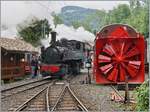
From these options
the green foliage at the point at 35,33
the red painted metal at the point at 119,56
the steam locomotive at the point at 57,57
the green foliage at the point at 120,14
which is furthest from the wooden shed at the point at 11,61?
the green foliage at the point at 120,14

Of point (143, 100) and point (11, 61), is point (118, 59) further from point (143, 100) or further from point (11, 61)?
point (11, 61)

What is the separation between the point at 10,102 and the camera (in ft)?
50.3

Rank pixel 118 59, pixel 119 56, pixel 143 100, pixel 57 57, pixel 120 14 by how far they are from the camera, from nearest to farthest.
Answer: pixel 143 100, pixel 118 59, pixel 119 56, pixel 57 57, pixel 120 14

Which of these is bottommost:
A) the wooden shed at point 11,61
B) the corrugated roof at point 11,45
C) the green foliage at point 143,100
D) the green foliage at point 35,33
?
the green foliage at point 143,100

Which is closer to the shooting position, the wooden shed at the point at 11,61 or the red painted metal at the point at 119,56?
the red painted metal at the point at 119,56

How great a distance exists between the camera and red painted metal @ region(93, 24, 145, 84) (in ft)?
71.8

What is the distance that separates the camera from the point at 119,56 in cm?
2198

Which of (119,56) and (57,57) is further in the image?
(57,57)

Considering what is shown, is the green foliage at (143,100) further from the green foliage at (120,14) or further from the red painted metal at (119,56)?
the green foliage at (120,14)

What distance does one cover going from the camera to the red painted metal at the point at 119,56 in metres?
21.9

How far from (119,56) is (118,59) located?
0.60 ft

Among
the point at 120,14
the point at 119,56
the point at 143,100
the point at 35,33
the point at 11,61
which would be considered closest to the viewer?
the point at 143,100

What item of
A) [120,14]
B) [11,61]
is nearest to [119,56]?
[11,61]

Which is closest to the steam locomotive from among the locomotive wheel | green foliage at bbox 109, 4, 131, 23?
the locomotive wheel
